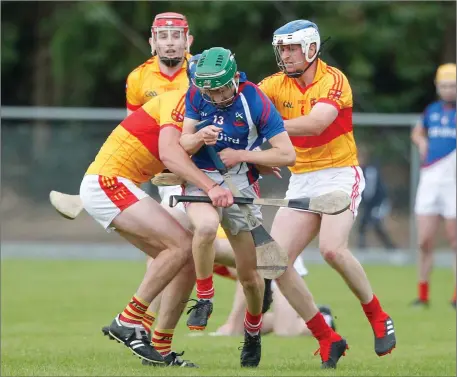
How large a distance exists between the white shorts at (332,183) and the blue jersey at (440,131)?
5062mm

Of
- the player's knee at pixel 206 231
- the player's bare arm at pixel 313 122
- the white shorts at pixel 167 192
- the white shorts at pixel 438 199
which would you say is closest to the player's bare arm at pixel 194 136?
the player's knee at pixel 206 231

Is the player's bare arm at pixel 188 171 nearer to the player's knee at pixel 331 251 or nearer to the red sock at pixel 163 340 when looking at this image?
the player's knee at pixel 331 251

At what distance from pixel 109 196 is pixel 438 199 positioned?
6.23 m

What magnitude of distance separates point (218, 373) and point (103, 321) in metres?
4.39

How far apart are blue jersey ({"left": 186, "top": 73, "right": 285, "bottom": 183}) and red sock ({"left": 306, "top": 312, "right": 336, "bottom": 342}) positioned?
146 centimetres

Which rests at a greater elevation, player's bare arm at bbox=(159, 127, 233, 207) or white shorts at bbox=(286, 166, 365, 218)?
player's bare arm at bbox=(159, 127, 233, 207)

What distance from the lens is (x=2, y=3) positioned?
91.2ft

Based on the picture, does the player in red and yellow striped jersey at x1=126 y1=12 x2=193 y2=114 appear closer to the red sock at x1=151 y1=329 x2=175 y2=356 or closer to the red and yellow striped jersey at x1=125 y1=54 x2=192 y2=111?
the red and yellow striped jersey at x1=125 y1=54 x2=192 y2=111

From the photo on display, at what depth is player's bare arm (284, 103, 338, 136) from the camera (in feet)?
27.1

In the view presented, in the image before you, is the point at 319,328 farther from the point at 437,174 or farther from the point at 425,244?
the point at 437,174

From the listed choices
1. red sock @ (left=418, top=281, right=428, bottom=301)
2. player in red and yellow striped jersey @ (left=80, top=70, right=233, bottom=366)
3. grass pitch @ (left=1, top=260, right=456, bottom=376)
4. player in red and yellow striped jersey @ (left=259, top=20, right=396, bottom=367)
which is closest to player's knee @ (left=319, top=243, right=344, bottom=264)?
player in red and yellow striped jersey @ (left=259, top=20, right=396, bottom=367)

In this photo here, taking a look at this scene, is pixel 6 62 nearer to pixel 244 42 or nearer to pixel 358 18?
pixel 244 42

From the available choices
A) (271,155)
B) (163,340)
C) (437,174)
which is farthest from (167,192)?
(437,174)

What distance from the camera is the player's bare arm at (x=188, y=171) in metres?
7.70
